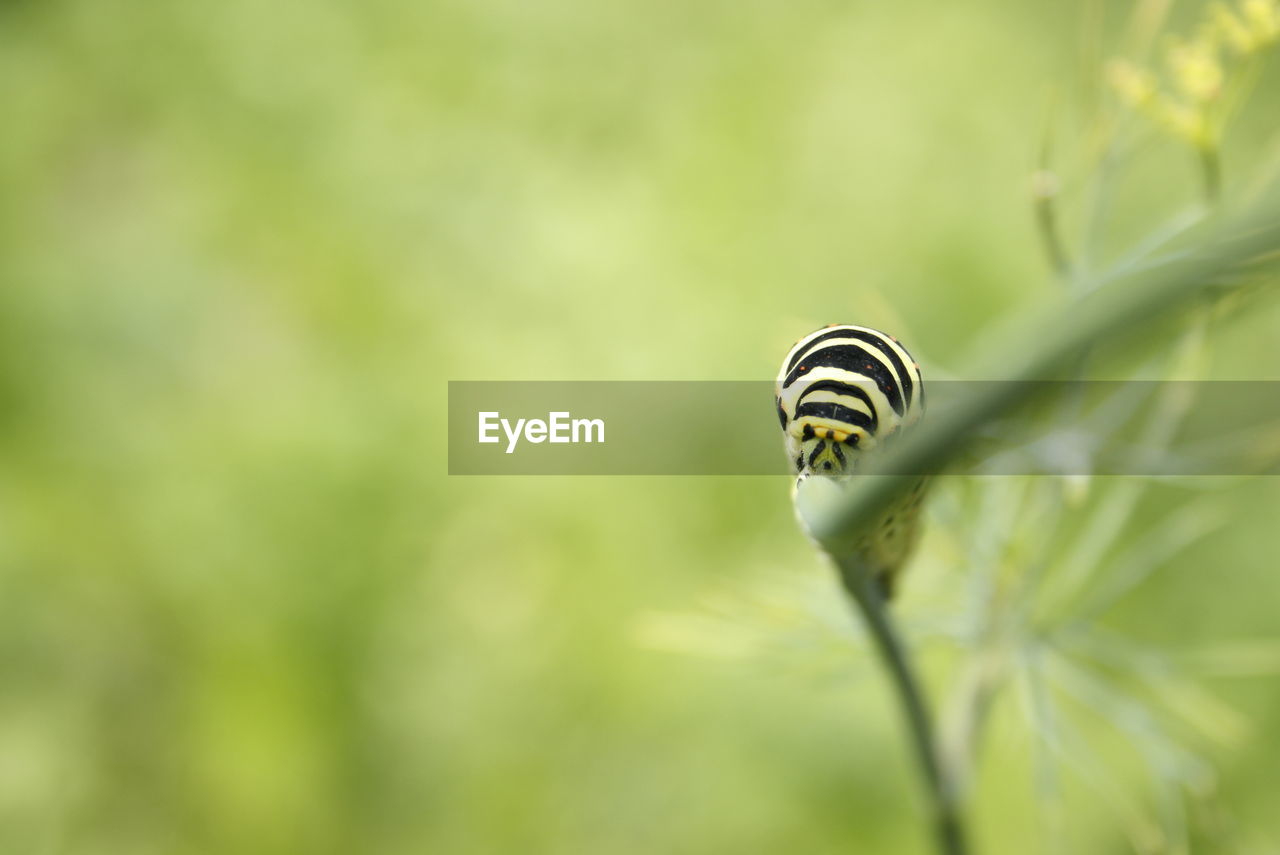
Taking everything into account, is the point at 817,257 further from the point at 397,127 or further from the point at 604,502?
the point at 397,127

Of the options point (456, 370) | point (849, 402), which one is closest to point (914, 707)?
point (849, 402)

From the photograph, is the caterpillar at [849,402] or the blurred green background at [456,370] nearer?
the caterpillar at [849,402]

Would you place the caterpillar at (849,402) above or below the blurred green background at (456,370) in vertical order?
below


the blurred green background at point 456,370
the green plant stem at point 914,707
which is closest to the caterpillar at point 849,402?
the green plant stem at point 914,707

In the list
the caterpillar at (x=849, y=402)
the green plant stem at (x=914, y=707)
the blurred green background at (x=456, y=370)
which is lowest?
the green plant stem at (x=914, y=707)


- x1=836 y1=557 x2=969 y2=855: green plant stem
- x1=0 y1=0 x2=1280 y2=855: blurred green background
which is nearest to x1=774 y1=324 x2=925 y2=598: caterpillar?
x1=836 y1=557 x2=969 y2=855: green plant stem

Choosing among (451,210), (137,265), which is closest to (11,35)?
(137,265)

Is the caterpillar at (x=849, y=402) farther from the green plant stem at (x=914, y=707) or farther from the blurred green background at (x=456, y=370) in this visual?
the blurred green background at (x=456, y=370)
